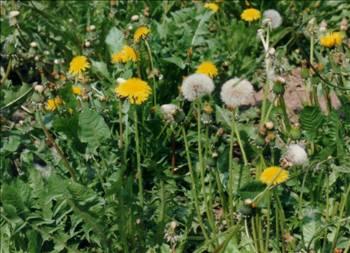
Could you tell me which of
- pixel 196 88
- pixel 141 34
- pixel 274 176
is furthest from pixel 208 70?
pixel 274 176

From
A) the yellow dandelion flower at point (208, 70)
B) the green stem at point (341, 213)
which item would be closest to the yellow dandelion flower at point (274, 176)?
the green stem at point (341, 213)

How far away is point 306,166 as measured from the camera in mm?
2254

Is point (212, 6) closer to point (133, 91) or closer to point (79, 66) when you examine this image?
point (79, 66)

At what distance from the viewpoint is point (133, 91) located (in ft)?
8.00

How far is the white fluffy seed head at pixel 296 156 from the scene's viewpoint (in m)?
2.17

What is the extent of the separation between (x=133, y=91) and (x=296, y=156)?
593 mm

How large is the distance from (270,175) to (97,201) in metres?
0.56

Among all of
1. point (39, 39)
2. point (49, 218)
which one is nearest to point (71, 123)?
point (49, 218)

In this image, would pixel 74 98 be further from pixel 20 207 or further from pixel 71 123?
pixel 20 207

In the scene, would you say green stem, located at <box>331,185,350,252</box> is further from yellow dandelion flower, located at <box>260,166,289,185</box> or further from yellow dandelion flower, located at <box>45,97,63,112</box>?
yellow dandelion flower, located at <box>45,97,63,112</box>

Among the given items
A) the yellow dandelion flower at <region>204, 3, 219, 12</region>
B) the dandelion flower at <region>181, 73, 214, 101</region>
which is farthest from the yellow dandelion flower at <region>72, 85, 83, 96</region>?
the yellow dandelion flower at <region>204, 3, 219, 12</region>

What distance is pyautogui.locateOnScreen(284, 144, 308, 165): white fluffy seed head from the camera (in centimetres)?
217

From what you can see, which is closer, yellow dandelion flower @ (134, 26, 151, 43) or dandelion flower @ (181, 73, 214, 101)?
dandelion flower @ (181, 73, 214, 101)

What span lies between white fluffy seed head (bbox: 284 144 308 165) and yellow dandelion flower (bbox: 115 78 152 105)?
53 centimetres
